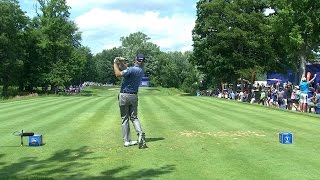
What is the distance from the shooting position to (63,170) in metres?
8.70

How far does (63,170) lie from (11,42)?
69.0 meters

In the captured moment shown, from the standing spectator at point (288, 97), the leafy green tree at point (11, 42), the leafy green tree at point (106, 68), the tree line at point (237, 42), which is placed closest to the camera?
the standing spectator at point (288, 97)

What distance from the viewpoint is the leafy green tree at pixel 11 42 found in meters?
70.9

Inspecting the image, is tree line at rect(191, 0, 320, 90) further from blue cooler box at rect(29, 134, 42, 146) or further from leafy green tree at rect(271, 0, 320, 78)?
blue cooler box at rect(29, 134, 42, 146)

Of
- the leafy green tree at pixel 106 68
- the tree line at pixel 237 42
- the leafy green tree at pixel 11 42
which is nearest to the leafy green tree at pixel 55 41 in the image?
the leafy green tree at pixel 11 42

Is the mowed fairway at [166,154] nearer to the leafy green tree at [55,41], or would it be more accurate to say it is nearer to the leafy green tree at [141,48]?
the leafy green tree at [55,41]

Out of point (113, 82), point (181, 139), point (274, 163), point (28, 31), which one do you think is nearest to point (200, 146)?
point (181, 139)

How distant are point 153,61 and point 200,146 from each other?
12492cm

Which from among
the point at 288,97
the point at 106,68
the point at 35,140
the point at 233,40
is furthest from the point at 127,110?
the point at 106,68

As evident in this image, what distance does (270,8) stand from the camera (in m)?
62.1

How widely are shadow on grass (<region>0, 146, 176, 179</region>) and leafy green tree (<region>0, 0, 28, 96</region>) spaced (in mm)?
63461

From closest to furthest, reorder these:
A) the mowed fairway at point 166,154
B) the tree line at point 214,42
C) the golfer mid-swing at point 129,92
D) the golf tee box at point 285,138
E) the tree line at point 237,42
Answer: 1. the mowed fairway at point 166,154
2. the golfer mid-swing at point 129,92
3. the golf tee box at point 285,138
4. the tree line at point 214,42
5. the tree line at point 237,42

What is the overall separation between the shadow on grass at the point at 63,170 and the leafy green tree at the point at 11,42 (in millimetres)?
63461

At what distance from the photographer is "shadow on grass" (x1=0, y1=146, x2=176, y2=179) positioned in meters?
8.15
